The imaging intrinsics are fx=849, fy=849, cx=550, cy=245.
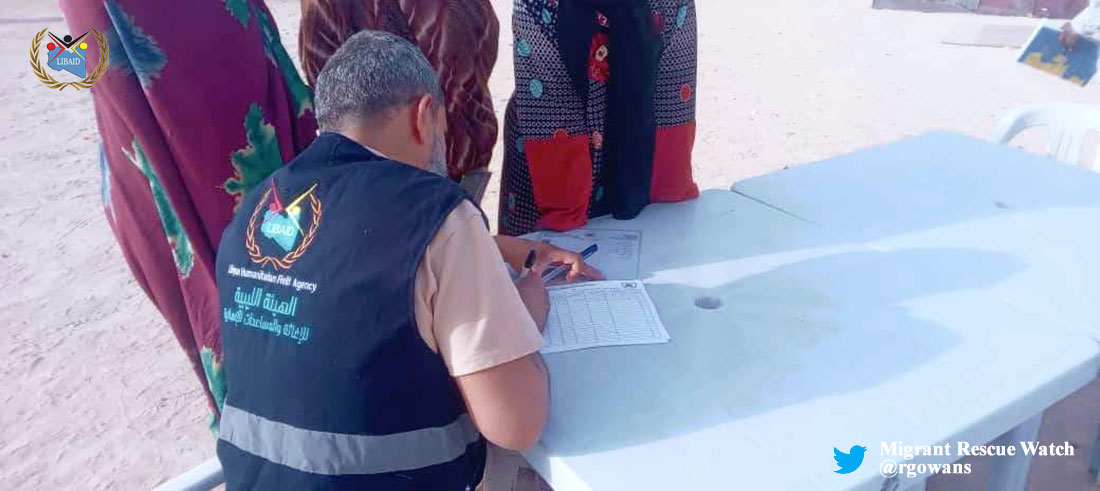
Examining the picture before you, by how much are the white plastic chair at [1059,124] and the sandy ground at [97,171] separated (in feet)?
2.45

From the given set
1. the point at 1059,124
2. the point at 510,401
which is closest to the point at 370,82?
the point at 510,401

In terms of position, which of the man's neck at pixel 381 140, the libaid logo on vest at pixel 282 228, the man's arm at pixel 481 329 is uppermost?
the man's neck at pixel 381 140

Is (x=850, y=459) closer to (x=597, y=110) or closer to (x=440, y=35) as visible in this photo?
(x=597, y=110)

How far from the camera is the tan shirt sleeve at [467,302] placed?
3.39 feet

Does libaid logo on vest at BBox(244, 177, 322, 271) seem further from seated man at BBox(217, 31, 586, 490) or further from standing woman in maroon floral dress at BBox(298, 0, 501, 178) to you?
standing woman in maroon floral dress at BBox(298, 0, 501, 178)

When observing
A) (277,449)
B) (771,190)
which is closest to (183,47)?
(277,449)

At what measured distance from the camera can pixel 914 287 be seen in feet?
5.10

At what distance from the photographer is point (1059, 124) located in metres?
2.60

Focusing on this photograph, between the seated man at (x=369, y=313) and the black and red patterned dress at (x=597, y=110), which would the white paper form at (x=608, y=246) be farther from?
the seated man at (x=369, y=313)

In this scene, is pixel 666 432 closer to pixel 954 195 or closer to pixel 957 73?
pixel 954 195

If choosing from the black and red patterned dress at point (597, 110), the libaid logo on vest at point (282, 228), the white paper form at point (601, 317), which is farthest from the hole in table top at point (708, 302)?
the libaid logo on vest at point (282, 228)

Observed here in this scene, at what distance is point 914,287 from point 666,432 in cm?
66

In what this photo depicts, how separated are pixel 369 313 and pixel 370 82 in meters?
0.31

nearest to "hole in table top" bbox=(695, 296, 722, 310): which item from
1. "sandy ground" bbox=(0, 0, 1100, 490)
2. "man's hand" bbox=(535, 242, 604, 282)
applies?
"man's hand" bbox=(535, 242, 604, 282)
